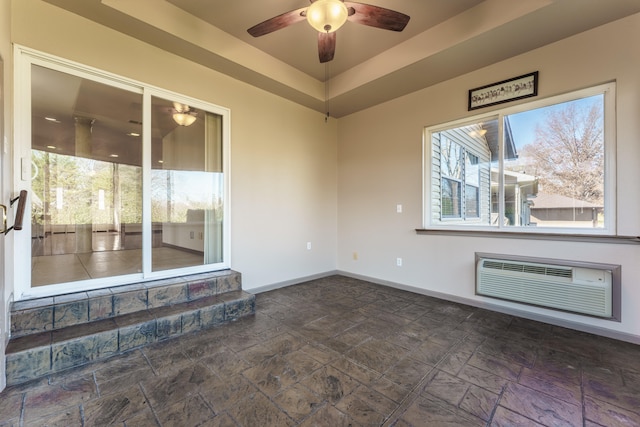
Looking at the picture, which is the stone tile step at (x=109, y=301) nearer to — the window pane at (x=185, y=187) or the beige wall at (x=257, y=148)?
the window pane at (x=185, y=187)

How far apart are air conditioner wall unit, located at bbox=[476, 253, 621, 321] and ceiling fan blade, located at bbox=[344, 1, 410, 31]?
259cm

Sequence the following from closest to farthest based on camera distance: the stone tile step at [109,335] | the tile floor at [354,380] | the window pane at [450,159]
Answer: the tile floor at [354,380] < the stone tile step at [109,335] < the window pane at [450,159]

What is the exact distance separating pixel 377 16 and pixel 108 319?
3390mm

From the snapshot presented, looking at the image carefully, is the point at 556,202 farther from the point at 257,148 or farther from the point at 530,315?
the point at 257,148

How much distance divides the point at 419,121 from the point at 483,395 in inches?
125

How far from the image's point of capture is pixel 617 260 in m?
2.40

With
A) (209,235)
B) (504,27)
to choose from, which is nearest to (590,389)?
(504,27)

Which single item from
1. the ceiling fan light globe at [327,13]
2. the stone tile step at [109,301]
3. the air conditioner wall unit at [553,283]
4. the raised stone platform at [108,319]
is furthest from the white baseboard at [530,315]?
the ceiling fan light globe at [327,13]

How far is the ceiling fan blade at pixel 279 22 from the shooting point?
214 cm

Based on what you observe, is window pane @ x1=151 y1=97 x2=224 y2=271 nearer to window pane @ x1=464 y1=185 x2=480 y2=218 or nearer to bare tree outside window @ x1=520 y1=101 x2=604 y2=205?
window pane @ x1=464 y1=185 x2=480 y2=218

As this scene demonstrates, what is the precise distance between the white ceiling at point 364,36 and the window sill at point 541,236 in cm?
192

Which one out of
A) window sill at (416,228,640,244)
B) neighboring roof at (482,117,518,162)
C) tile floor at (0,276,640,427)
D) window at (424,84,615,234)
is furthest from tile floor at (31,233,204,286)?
neighboring roof at (482,117,518,162)

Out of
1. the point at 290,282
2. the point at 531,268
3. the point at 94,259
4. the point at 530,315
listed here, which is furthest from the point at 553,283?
the point at 94,259

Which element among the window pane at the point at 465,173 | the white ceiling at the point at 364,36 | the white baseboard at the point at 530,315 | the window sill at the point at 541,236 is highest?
the white ceiling at the point at 364,36
